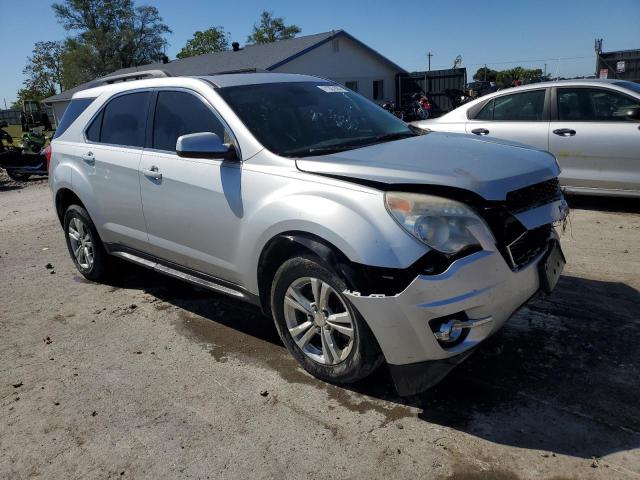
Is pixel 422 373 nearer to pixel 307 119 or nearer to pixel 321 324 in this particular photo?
pixel 321 324

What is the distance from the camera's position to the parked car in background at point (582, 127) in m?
6.54

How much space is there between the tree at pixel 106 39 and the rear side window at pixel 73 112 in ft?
191

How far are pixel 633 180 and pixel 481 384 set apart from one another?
4559mm

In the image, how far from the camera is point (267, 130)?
3666mm

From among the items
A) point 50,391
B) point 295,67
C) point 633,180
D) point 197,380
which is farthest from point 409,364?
point 295,67

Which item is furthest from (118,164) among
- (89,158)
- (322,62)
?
(322,62)

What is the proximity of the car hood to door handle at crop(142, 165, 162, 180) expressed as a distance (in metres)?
1.33

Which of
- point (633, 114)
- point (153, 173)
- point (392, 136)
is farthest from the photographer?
point (633, 114)

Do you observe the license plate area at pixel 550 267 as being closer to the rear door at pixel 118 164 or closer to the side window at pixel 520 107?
the rear door at pixel 118 164

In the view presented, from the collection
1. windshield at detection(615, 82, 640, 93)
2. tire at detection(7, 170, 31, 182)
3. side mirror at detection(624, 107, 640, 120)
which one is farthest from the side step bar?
tire at detection(7, 170, 31, 182)

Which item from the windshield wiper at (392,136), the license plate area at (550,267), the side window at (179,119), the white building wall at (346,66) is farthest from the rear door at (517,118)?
the white building wall at (346,66)

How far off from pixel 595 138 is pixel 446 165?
15.2ft

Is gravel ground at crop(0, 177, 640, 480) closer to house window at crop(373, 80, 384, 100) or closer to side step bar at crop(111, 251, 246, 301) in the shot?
side step bar at crop(111, 251, 246, 301)

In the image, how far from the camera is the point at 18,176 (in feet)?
48.9
